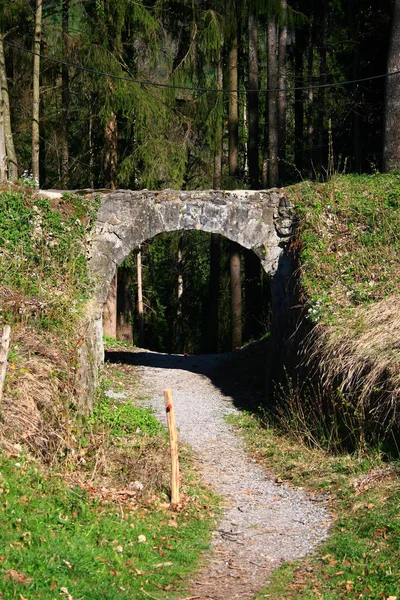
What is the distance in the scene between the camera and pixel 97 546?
270 inches

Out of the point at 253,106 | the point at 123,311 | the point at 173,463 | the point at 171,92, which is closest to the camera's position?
the point at 173,463

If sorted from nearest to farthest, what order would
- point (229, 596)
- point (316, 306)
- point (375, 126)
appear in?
1. point (229, 596)
2. point (316, 306)
3. point (375, 126)

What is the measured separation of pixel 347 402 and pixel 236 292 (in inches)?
452

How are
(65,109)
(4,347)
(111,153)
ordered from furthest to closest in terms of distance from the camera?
(65,109) → (111,153) → (4,347)

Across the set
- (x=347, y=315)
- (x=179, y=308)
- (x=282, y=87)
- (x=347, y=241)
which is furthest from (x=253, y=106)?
(x=347, y=315)

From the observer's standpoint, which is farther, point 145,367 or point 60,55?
point 60,55

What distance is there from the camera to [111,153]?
19.5 meters

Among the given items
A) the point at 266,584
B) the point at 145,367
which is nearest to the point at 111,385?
the point at 145,367

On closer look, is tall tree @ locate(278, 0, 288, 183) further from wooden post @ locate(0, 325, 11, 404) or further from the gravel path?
wooden post @ locate(0, 325, 11, 404)

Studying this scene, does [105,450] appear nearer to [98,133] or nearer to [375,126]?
[98,133]

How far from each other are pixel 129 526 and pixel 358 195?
822 centimetres

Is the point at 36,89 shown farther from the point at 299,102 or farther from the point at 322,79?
the point at 299,102

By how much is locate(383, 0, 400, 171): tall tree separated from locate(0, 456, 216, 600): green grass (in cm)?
968

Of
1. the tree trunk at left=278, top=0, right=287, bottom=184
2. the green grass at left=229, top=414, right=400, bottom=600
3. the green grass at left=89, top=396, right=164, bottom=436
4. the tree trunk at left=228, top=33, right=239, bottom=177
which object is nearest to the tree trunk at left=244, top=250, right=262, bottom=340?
the tree trunk at left=278, top=0, right=287, bottom=184
